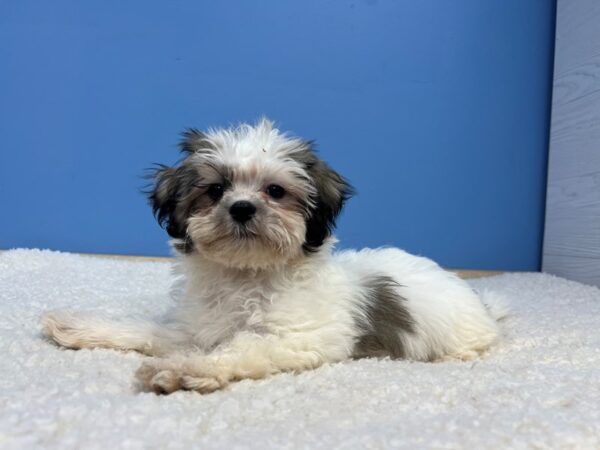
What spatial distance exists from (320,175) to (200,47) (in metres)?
1.75

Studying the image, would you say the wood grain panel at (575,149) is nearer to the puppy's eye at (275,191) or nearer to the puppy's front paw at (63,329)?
the puppy's eye at (275,191)

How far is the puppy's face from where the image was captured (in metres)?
1.34

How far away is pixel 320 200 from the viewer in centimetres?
147

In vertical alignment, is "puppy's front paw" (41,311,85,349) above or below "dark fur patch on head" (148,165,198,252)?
below

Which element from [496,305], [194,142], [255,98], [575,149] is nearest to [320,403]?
[194,142]

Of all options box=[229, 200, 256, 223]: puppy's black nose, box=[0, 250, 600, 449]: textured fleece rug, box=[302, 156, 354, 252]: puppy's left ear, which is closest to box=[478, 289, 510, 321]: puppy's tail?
box=[0, 250, 600, 449]: textured fleece rug

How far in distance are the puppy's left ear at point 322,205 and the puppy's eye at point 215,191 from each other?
24 cm

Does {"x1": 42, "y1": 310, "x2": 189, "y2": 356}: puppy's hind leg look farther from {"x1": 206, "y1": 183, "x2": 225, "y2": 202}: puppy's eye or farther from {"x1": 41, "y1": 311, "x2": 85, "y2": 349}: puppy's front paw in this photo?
{"x1": 206, "y1": 183, "x2": 225, "y2": 202}: puppy's eye

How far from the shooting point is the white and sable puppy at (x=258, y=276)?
1340 millimetres

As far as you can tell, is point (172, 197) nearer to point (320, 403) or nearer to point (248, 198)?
point (248, 198)

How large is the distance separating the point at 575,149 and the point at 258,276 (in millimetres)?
2197

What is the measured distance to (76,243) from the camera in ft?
9.84

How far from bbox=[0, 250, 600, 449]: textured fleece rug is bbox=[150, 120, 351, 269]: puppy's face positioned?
0.33 m

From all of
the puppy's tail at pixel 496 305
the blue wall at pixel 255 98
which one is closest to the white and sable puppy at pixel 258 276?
the puppy's tail at pixel 496 305
